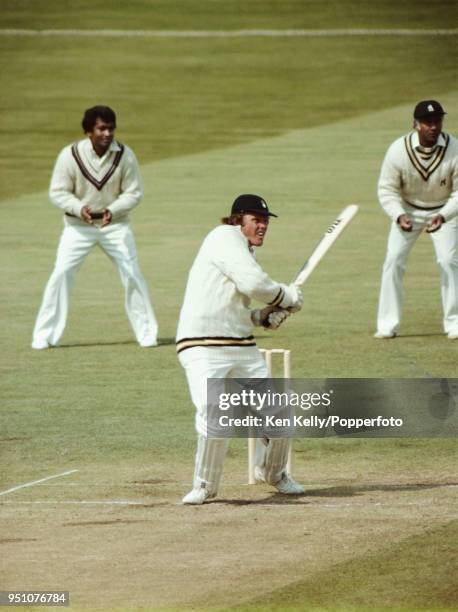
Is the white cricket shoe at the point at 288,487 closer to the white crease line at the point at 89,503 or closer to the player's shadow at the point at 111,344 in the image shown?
the white crease line at the point at 89,503

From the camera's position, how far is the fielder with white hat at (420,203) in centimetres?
1259

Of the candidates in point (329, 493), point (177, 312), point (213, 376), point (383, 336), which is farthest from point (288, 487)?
point (177, 312)

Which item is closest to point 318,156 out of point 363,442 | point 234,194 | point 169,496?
point 234,194

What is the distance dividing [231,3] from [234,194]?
36.6ft

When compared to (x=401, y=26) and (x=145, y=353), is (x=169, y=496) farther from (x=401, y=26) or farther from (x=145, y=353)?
(x=401, y=26)

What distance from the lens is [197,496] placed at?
8086 millimetres

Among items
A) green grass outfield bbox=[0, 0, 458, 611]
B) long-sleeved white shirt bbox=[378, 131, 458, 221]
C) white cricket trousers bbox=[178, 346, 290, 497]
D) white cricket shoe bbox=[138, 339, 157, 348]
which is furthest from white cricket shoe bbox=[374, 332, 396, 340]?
white cricket trousers bbox=[178, 346, 290, 497]

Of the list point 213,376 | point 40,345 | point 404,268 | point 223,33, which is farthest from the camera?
point 223,33

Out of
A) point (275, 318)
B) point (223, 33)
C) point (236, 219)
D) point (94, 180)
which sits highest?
point (223, 33)

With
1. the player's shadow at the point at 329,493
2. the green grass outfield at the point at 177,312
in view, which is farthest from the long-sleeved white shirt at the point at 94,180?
the player's shadow at the point at 329,493

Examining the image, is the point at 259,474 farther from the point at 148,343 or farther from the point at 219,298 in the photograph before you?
the point at 148,343

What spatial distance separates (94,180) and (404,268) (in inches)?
103

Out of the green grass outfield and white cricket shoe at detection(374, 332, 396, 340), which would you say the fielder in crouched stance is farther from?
white cricket shoe at detection(374, 332, 396, 340)

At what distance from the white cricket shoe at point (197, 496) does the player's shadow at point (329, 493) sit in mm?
69
